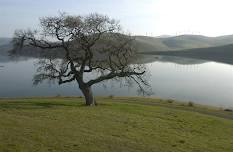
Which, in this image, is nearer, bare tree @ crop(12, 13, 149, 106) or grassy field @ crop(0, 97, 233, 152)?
grassy field @ crop(0, 97, 233, 152)

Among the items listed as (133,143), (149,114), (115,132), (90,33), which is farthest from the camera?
(90,33)

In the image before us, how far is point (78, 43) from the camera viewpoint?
36812 millimetres

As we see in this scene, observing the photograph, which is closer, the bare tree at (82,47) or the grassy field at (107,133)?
the grassy field at (107,133)

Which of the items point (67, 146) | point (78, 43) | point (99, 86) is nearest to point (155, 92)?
point (99, 86)

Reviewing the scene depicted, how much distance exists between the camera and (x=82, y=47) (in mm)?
37031

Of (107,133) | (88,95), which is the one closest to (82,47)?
(88,95)

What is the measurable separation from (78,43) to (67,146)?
66.9 ft

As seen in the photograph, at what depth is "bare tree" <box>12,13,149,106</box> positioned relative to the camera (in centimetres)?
3569

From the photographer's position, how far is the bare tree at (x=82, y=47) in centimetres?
3569

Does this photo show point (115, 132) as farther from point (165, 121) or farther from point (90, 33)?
point (90, 33)

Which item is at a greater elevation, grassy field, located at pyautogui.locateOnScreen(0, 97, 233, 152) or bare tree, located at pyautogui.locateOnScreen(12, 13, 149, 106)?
bare tree, located at pyautogui.locateOnScreen(12, 13, 149, 106)

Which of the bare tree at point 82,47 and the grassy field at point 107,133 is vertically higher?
the bare tree at point 82,47

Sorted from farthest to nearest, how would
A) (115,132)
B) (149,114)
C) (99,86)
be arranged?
(99,86), (149,114), (115,132)

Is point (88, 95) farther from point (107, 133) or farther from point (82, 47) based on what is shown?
point (107, 133)
